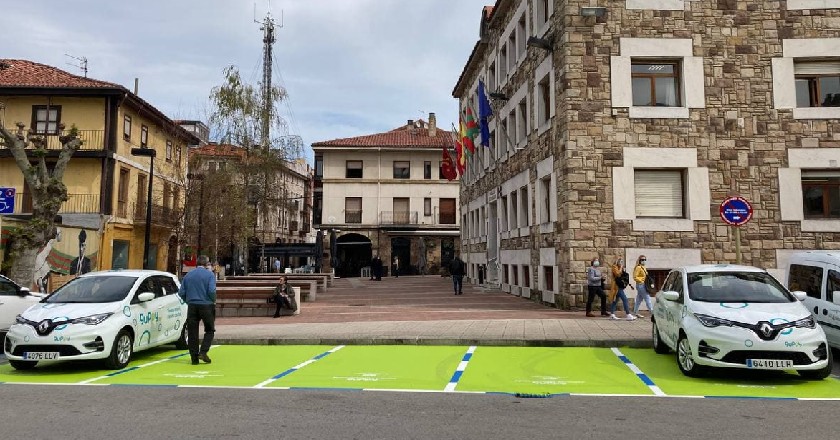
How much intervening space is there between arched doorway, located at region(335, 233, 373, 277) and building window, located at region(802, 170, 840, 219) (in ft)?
119

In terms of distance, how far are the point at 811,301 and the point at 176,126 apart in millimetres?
35664

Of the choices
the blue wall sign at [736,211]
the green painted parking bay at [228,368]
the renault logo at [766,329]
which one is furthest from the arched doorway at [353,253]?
the renault logo at [766,329]

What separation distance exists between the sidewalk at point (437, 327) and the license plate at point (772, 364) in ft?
12.3

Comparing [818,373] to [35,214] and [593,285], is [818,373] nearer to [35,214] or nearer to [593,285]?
[593,285]

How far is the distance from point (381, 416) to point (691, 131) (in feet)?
49.1

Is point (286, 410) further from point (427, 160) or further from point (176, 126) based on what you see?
point (427, 160)

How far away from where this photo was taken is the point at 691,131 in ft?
57.7

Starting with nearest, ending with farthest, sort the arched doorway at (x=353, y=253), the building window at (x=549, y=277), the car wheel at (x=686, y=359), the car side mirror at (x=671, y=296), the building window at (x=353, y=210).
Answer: the car wheel at (x=686, y=359) < the car side mirror at (x=671, y=296) < the building window at (x=549, y=277) < the arched doorway at (x=353, y=253) < the building window at (x=353, y=210)

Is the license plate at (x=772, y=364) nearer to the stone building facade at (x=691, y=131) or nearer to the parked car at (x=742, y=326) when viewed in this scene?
the parked car at (x=742, y=326)

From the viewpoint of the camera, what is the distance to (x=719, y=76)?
1773cm

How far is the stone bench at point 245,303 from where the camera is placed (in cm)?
1717

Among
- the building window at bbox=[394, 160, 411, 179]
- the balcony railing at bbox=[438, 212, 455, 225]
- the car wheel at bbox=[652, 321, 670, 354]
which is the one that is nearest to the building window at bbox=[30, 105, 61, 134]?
the building window at bbox=[394, 160, 411, 179]

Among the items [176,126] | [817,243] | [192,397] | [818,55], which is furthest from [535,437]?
[176,126]

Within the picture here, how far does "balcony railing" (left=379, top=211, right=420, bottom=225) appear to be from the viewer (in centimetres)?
5041
